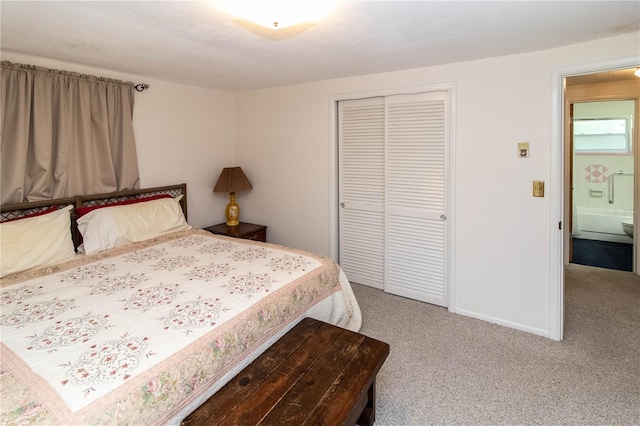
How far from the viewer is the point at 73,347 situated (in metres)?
1.40

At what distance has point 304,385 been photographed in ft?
4.91

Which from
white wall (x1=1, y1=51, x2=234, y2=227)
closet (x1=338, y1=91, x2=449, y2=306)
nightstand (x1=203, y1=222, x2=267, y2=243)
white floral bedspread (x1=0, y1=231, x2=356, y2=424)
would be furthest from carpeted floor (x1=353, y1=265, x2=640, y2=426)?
white wall (x1=1, y1=51, x2=234, y2=227)

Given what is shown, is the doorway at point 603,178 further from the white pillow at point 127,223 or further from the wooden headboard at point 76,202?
the wooden headboard at point 76,202

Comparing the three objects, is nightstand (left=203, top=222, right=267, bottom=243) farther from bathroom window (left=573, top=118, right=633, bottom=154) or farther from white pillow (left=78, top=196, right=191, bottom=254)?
bathroom window (left=573, top=118, right=633, bottom=154)

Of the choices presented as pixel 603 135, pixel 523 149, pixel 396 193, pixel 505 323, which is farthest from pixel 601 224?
pixel 396 193

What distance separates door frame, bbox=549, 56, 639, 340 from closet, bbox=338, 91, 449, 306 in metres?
0.77

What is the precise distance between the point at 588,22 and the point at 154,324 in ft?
9.15

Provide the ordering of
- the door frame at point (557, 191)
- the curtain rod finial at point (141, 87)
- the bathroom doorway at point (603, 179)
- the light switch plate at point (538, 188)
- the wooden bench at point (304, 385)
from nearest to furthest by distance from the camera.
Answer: the wooden bench at point (304, 385)
the door frame at point (557, 191)
the light switch plate at point (538, 188)
the curtain rod finial at point (141, 87)
the bathroom doorway at point (603, 179)

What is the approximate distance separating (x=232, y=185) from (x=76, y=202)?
147 cm

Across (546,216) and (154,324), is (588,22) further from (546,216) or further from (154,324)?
A: (154,324)

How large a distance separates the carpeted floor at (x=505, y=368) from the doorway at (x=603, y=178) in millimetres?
2500

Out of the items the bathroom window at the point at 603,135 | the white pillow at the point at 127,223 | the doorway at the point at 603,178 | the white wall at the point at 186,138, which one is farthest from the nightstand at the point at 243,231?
the bathroom window at the point at 603,135

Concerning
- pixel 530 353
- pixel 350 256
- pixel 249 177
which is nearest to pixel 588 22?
pixel 530 353

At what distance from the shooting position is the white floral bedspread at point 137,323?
117 centimetres
